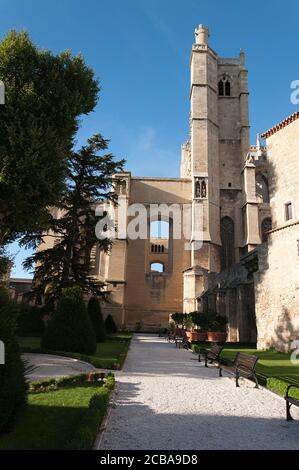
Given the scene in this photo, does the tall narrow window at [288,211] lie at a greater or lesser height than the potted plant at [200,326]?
greater

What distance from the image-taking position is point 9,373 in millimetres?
3771

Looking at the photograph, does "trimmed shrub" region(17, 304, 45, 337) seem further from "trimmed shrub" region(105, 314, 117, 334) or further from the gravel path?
the gravel path

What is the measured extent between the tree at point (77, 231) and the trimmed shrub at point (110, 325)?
8.68m

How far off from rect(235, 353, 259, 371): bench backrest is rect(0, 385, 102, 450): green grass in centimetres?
302

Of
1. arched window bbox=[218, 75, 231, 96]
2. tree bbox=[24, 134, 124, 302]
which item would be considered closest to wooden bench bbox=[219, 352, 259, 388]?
tree bbox=[24, 134, 124, 302]

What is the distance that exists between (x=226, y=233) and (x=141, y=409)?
27.1 meters

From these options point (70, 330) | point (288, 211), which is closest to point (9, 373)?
point (70, 330)

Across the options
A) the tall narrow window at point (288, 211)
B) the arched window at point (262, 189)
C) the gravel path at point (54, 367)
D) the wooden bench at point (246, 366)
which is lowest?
the gravel path at point (54, 367)

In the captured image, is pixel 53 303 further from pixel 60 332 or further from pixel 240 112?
pixel 240 112

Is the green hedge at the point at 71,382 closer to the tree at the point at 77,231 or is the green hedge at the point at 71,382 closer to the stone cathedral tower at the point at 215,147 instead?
the tree at the point at 77,231

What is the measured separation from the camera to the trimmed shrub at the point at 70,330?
10.6 m

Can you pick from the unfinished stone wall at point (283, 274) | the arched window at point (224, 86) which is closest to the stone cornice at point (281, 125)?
the unfinished stone wall at point (283, 274)

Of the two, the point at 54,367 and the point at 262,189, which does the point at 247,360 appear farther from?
the point at 262,189
